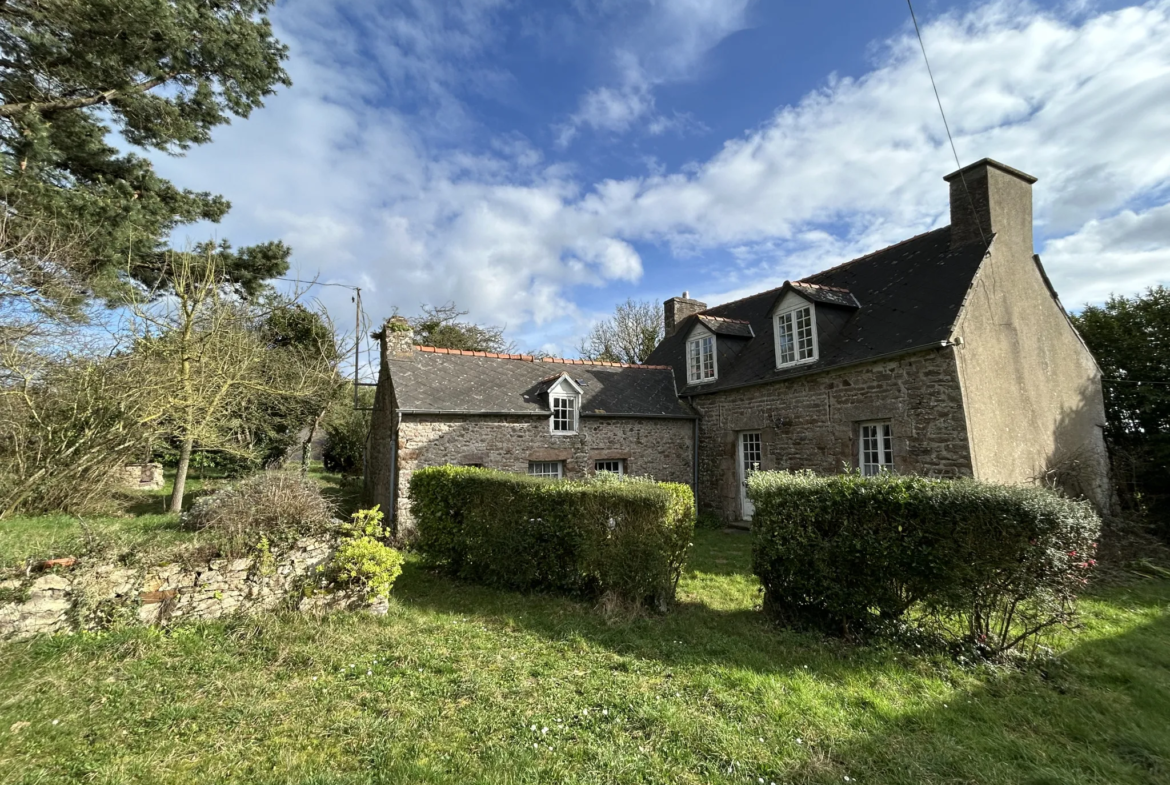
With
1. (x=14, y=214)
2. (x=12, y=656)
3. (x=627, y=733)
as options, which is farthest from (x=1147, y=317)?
(x=14, y=214)

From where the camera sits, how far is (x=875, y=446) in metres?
10.9

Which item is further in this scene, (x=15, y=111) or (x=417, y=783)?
(x=15, y=111)

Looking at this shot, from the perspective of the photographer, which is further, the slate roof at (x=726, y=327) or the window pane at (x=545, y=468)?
the slate roof at (x=726, y=327)

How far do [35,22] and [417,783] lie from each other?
14.8 metres

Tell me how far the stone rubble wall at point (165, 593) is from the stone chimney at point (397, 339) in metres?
7.71

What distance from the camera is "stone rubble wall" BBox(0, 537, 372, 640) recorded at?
15.9 ft

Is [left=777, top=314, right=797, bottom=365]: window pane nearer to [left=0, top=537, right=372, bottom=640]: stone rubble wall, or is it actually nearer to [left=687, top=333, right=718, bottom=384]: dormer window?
[left=687, top=333, right=718, bottom=384]: dormer window

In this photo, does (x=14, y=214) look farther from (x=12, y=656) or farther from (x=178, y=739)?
(x=178, y=739)

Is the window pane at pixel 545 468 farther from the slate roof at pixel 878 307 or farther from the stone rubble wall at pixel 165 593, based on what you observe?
the stone rubble wall at pixel 165 593

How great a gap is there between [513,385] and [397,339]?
3.53 m

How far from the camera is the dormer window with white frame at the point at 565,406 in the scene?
13594 mm

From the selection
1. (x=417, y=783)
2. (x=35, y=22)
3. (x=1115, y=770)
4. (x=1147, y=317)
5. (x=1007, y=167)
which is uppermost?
(x=35, y=22)

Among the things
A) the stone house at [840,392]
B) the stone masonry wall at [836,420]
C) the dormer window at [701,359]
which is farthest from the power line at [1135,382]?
the dormer window at [701,359]

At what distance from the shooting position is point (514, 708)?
412cm
